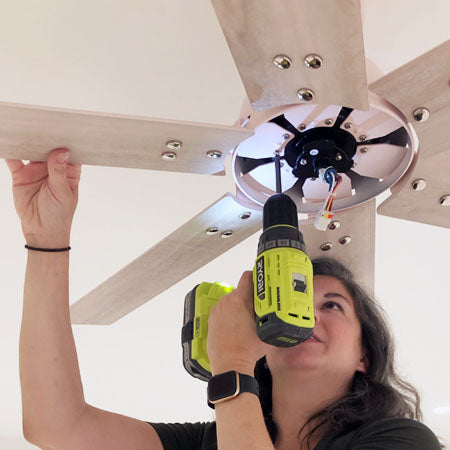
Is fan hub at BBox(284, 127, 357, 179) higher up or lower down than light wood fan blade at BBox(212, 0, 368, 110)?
higher up

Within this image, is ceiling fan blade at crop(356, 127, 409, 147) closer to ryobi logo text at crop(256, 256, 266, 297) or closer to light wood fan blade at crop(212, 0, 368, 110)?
light wood fan blade at crop(212, 0, 368, 110)

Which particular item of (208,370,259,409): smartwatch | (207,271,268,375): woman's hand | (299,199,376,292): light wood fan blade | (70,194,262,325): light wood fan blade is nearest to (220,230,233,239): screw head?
(70,194,262,325): light wood fan blade

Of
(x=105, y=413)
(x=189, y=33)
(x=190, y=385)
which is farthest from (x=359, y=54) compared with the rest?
(x=190, y=385)

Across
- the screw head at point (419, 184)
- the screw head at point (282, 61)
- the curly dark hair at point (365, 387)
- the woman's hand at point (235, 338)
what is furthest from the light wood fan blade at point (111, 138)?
the curly dark hair at point (365, 387)

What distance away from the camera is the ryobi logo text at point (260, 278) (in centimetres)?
98

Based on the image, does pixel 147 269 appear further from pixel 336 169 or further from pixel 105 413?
pixel 336 169

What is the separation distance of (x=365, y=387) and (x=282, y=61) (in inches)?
27.2

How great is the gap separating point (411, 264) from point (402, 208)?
3.43ft

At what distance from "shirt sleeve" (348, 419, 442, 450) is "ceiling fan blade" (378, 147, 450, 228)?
0.40 metres

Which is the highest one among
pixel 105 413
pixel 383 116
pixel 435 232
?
pixel 435 232

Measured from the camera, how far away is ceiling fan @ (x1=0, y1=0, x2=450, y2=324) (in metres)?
0.87

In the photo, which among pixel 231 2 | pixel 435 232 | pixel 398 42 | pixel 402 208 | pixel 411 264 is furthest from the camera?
pixel 411 264

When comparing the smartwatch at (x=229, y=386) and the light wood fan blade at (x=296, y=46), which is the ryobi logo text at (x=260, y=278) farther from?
the light wood fan blade at (x=296, y=46)

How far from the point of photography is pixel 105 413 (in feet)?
4.21
